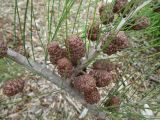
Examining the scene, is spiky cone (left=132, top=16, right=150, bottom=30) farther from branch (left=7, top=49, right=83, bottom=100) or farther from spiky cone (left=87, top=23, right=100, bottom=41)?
branch (left=7, top=49, right=83, bottom=100)

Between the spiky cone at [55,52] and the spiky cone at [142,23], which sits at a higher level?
the spiky cone at [142,23]

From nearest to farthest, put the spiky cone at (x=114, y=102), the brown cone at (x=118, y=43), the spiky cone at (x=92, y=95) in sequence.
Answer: the brown cone at (x=118, y=43), the spiky cone at (x=92, y=95), the spiky cone at (x=114, y=102)

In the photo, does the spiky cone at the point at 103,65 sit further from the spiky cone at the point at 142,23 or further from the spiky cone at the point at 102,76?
the spiky cone at the point at 142,23

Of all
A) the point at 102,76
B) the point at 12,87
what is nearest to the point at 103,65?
the point at 102,76

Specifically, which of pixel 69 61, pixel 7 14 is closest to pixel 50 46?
pixel 69 61

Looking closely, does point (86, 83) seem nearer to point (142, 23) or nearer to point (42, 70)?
point (42, 70)

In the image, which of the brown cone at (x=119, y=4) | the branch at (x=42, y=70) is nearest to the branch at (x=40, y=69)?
the branch at (x=42, y=70)

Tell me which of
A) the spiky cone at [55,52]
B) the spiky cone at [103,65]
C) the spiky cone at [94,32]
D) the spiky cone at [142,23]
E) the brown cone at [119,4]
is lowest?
the spiky cone at [103,65]

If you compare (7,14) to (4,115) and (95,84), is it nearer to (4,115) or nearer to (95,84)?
(4,115)
